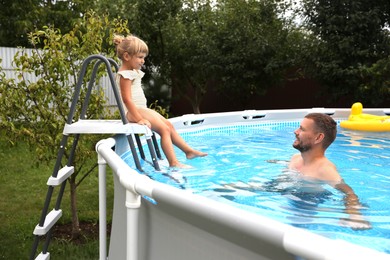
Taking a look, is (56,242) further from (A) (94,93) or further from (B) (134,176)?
(B) (134,176)

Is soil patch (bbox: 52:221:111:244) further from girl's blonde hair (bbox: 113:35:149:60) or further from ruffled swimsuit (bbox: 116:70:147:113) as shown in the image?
girl's blonde hair (bbox: 113:35:149:60)

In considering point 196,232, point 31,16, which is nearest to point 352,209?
point 196,232

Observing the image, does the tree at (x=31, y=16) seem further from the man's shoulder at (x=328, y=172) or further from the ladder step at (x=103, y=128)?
the man's shoulder at (x=328, y=172)

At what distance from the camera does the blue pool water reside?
97.6 inches

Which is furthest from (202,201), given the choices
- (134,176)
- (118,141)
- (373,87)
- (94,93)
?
(373,87)

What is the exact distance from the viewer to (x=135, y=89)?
4.04 meters

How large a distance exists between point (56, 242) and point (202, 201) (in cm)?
397

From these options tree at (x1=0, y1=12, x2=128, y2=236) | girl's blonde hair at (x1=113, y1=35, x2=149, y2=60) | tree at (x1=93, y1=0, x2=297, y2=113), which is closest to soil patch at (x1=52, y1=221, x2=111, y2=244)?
tree at (x1=0, y1=12, x2=128, y2=236)

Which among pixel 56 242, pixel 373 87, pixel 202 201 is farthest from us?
pixel 373 87

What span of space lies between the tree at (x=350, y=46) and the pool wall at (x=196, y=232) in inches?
406

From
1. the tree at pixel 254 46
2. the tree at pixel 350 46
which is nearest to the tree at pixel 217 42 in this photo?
the tree at pixel 254 46

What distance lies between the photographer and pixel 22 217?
5922mm

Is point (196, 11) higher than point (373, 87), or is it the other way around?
point (196, 11)

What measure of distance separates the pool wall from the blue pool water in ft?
2.46
